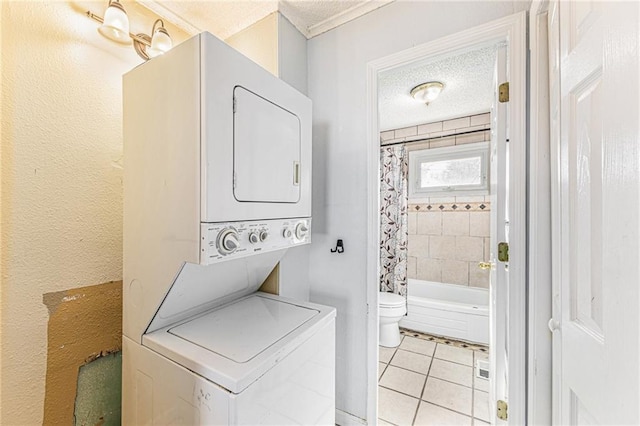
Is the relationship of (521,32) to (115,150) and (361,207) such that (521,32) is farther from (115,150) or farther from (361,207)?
(115,150)

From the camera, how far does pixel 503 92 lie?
132cm

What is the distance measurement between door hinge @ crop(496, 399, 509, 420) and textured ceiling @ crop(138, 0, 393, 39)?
2.31m

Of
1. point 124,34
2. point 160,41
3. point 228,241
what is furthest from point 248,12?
point 228,241

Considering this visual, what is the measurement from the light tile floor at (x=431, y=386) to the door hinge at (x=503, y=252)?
121cm

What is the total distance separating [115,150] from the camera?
1404mm

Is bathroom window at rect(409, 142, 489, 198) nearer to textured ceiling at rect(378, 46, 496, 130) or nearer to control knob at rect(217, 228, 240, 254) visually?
textured ceiling at rect(378, 46, 496, 130)

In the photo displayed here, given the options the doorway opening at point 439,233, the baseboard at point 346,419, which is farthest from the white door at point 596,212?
the doorway opening at point 439,233

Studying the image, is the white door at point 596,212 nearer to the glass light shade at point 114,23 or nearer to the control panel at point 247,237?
the control panel at point 247,237

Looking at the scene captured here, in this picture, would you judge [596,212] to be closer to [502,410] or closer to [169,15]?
[502,410]

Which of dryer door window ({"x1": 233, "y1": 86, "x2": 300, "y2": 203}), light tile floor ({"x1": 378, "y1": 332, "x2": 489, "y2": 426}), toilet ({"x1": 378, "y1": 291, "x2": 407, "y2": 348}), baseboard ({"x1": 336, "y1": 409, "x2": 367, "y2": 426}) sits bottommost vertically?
light tile floor ({"x1": 378, "y1": 332, "x2": 489, "y2": 426})

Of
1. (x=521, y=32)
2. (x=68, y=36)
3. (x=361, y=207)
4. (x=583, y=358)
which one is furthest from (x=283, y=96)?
(x=583, y=358)

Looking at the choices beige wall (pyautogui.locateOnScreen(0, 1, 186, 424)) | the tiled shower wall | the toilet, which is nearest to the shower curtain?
the tiled shower wall

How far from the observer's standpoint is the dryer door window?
1012 millimetres

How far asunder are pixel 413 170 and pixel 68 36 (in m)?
3.54
